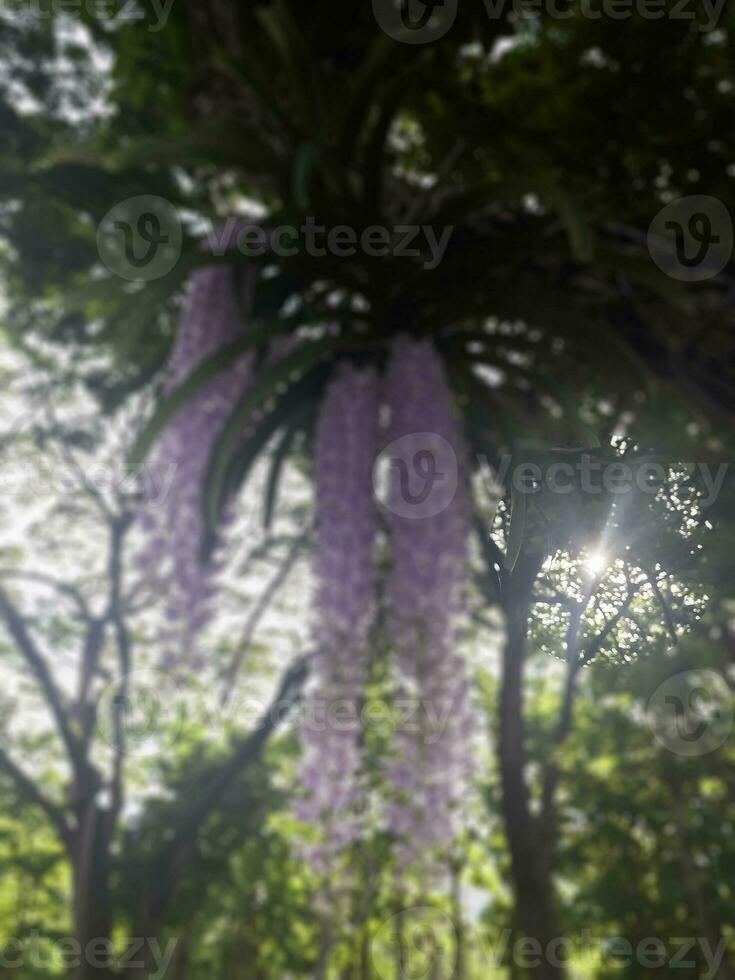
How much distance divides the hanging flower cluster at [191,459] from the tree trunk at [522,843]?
2.19 meters

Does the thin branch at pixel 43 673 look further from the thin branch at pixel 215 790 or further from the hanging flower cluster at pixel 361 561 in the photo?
the hanging flower cluster at pixel 361 561

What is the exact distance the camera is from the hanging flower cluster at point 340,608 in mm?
2199

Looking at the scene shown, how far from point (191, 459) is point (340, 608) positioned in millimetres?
861

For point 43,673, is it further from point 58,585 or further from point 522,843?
point 522,843

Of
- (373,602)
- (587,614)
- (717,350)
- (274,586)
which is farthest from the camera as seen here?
(274,586)

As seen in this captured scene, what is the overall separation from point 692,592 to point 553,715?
14047mm

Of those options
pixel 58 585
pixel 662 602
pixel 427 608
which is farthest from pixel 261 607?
pixel 662 602

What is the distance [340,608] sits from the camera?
2430 mm

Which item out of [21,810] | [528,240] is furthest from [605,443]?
[21,810]

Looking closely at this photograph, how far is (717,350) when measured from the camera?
319 cm

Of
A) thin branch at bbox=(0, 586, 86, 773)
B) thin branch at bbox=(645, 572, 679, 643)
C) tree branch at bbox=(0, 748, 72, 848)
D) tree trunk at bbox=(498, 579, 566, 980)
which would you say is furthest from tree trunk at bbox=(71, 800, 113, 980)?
thin branch at bbox=(645, 572, 679, 643)

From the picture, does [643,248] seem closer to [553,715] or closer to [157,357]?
[157,357]

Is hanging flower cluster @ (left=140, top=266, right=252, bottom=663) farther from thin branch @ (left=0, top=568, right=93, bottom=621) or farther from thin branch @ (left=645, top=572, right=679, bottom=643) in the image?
thin branch @ (left=0, top=568, right=93, bottom=621)

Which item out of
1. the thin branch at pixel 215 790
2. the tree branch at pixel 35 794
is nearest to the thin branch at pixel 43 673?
the tree branch at pixel 35 794
